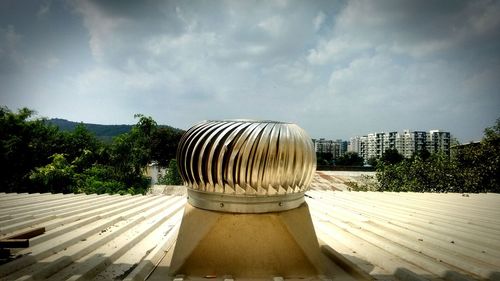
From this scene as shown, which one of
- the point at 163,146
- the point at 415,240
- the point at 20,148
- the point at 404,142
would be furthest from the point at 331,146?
the point at 415,240

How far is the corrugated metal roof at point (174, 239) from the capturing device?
1.98 metres

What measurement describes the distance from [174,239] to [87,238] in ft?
2.52

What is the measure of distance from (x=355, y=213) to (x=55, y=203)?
4.45m

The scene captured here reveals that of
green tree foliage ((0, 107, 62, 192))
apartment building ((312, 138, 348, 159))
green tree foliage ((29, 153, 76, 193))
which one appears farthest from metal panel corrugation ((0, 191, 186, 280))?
apartment building ((312, 138, 348, 159))

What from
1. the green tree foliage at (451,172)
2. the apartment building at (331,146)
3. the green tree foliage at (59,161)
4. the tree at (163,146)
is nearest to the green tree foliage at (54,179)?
the green tree foliage at (59,161)

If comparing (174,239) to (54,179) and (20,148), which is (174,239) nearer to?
(54,179)

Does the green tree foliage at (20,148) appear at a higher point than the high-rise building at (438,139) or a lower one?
lower

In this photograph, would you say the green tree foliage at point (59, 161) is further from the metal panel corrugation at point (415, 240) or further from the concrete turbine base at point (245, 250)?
the concrete turbine base at point (245, 250)

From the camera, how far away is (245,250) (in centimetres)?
198

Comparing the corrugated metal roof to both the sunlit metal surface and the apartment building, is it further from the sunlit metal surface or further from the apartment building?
the apartment building

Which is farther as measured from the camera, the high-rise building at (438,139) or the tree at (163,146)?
the high-rise building at (438,139)

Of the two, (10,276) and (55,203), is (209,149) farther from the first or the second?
(55,203)

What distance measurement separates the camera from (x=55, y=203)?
4535 mm

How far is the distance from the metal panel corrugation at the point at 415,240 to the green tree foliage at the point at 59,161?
17.1m
